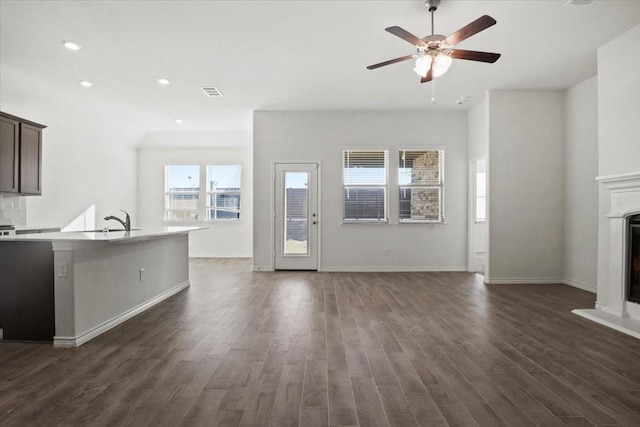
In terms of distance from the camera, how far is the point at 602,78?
4.20 m

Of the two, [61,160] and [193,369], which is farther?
[61,160]

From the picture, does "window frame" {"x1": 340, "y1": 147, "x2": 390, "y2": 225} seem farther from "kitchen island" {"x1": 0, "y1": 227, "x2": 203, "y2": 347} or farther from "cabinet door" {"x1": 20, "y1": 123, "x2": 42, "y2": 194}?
"cabinet door" {"x1": 20, "y1": 123, "x2": 42, "y2": 194}

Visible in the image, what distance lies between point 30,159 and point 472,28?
20.1 ft

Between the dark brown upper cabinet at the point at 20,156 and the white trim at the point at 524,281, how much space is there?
7068 millimetres

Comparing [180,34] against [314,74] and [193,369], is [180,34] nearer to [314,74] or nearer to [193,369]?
[314,74]

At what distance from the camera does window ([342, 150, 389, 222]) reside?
22.5 ft

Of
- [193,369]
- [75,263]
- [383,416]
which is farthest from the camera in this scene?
[75,263]

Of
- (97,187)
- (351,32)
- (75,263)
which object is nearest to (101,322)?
(75,263)

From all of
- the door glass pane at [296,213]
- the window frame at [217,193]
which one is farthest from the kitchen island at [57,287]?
the window frame at [217,193]

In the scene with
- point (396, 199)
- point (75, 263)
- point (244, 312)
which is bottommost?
point (244, 312)

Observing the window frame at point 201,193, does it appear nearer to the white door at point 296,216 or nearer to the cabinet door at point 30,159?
the white door at point 296,216

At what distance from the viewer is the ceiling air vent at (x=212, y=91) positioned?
5617mm

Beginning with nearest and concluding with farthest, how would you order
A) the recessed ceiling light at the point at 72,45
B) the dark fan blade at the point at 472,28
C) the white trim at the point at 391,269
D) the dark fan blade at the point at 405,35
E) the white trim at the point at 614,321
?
the dark fan blade at the point at 472,28 < the dark fan blade at the point at 405,35 < the white trim at the point at 614,321 < the recessed ceiling light at the point at 72,45 < the white trim at the point at 391,269

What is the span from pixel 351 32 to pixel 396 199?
3566 mm
